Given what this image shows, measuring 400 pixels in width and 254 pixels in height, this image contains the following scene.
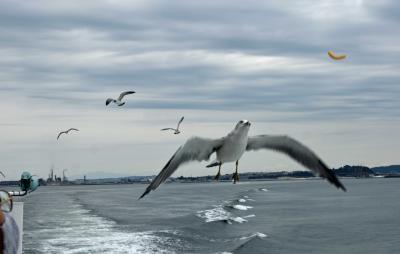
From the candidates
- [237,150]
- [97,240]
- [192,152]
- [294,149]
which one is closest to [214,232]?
[97,240]

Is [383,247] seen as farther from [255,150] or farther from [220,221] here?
[255,150]

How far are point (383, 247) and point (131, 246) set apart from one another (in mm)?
31422

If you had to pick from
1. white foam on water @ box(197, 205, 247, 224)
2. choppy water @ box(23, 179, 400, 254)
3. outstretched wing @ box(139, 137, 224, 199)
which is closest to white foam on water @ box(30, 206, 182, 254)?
choppy water @ box(23, 179, 400, 254)

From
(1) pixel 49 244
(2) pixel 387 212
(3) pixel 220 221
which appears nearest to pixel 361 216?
(2) pixel 387 212

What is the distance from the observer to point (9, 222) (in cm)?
1107

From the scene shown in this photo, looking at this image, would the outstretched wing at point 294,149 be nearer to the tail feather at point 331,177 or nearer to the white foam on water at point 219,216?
the tail feather at point 331,177

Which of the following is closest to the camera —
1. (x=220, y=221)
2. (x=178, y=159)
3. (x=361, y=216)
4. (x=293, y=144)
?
(x=178, y=159)

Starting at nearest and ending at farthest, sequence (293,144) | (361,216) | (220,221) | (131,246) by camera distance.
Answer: (293,144), (131,246), (220,221), (361,216)

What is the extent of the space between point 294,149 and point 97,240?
62.6 metres

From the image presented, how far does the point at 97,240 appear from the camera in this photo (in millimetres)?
74438

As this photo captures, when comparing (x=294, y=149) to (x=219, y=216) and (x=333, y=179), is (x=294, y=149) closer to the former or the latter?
(x=333, y=179)

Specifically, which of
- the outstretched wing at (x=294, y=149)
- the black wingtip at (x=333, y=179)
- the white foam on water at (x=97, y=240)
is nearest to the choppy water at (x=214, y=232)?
the white foam on water at (x=97, y=240)

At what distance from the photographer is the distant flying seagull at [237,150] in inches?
511

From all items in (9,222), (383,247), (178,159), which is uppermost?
(178,159)
